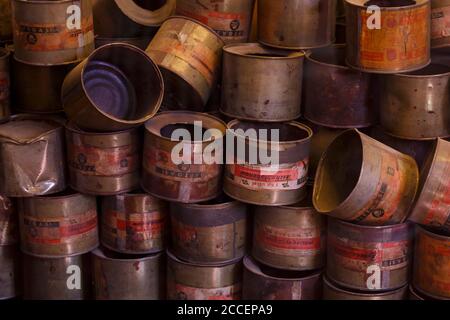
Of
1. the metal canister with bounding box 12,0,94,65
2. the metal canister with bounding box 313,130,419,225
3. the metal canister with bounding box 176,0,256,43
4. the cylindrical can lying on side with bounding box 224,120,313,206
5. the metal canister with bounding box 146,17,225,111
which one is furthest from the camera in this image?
the metal canister with bounding box 176,0,256,43

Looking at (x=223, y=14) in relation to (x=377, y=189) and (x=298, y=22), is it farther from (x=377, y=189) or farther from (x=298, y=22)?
(x=377, y=189)

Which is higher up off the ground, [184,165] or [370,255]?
[184,165]

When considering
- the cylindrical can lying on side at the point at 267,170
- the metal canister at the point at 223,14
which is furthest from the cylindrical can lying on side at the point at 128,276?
the metal canister at the point at 223,14

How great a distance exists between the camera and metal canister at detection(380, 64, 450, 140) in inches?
113

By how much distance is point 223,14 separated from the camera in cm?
320

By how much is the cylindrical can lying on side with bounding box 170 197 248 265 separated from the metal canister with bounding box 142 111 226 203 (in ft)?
0.18

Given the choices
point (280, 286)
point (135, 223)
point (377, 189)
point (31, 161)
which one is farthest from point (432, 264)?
point (31, 161)

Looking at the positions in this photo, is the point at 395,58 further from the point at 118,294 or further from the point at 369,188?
the point at 118,294

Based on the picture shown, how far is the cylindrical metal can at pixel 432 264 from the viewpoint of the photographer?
112 inches

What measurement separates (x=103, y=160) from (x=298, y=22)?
2.72 feet

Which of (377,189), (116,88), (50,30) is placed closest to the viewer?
(377,189)

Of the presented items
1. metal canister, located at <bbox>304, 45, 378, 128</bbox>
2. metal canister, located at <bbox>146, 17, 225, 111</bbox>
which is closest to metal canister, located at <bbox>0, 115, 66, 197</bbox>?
metal canister, located at <bbox>146, 17, 225, 111</bbox>

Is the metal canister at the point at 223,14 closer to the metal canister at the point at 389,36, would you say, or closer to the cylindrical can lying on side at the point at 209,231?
the metal canister at the point at 389,36

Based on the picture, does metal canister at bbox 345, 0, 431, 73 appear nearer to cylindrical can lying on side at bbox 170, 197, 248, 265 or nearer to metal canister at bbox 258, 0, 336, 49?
metal canister at bbox 258, 0, 336, 49
